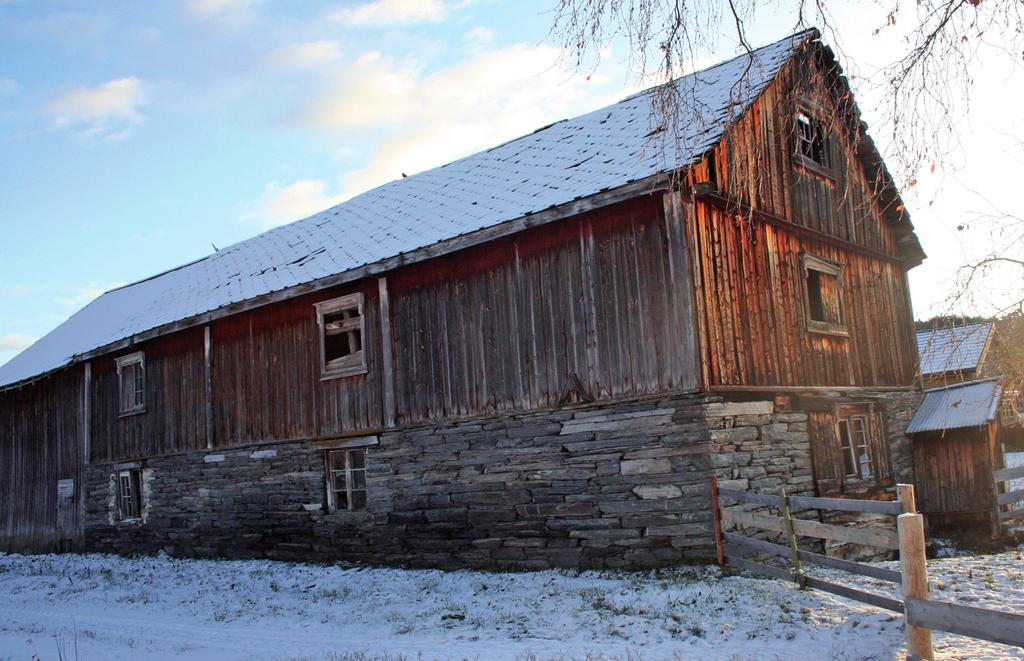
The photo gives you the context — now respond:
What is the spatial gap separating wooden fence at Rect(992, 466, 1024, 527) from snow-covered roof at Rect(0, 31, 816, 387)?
6950mm

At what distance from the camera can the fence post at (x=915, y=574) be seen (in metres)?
5.84

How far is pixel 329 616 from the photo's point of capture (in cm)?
999

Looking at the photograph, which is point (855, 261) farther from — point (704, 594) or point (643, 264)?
point (704, 594)

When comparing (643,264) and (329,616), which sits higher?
(643,264)

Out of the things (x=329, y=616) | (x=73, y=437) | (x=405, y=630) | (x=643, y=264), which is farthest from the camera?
(x=73, y=437)

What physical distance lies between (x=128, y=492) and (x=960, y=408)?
1741 cm

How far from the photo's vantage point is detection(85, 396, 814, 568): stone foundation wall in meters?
10.6

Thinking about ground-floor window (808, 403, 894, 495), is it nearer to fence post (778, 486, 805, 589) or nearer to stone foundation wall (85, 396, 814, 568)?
stone foundation wall (85, 396, 814, 568)

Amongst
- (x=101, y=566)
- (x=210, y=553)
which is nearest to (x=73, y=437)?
(x=101, y=566)

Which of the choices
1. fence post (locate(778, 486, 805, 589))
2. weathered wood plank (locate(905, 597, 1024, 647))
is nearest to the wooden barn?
fence post (locate(778, 486, 805, 589))

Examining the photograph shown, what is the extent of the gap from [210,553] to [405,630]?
30.1 feet

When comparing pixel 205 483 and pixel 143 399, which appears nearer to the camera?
pixel 205 483

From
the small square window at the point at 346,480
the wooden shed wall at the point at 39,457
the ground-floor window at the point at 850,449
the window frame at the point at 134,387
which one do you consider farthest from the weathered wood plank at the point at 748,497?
the wooden shed wall at the point at 39,457

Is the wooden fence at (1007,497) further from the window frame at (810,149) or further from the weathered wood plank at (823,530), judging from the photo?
the window frame at (810,149)
